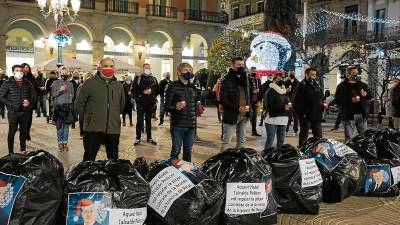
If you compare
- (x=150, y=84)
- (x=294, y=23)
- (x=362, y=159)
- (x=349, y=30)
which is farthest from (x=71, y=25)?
(x=362, y=159)

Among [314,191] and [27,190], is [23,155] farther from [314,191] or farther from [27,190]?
[314,191]

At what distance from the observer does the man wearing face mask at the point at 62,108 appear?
29.7 ft

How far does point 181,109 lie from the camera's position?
6.90 metres

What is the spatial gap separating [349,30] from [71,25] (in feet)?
54.8

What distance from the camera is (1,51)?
25453 mm

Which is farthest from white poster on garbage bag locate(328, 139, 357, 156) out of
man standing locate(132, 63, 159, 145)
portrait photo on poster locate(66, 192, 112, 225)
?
man standing locate(132, 63, 159, 145)

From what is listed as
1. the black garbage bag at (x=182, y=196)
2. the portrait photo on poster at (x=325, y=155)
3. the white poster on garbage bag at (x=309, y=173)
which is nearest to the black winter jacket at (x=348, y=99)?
the portrait photo on poster at (x=325, y=155)

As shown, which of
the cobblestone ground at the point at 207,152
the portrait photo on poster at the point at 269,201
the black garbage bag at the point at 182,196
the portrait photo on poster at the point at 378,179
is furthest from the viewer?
the portrait photo on poster at the point at 378,179

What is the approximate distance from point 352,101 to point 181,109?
3207mm

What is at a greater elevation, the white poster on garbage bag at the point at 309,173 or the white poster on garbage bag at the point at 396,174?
the white poster on garbage bag at the point at 309,173

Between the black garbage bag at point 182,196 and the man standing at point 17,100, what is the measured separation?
444 centimetres

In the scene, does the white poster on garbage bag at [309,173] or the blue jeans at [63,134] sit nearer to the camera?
the white poster on garbage bag at [309,173]

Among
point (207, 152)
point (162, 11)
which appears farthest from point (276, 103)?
point (162, 11)

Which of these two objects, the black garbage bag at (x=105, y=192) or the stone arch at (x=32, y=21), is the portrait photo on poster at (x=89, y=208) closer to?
the black garbage bag at (x=105, y=192)
